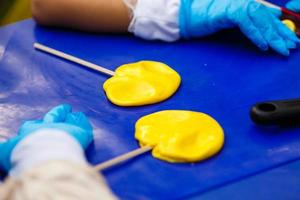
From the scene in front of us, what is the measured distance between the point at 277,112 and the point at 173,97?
0.17 m

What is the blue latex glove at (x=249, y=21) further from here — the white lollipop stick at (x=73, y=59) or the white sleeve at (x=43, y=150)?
the white sleeve at (x=43, y=150)

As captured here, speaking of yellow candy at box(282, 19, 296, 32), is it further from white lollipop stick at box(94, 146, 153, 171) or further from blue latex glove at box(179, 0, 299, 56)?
white lollipop stick at box(94, 146, 153, 171)

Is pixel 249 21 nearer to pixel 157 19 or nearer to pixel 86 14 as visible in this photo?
pixel 157 19

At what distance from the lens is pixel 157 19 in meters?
0.85

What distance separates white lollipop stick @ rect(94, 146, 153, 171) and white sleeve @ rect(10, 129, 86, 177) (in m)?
0.06

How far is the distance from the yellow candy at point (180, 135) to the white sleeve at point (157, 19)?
233 millimetres

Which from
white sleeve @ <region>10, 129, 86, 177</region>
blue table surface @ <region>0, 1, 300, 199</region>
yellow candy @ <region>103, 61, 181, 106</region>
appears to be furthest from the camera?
yellow candy @ <region>103, 61, 181, 106</region>

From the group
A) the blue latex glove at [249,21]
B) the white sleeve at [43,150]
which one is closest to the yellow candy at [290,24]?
the blue latex glove at [249,21]

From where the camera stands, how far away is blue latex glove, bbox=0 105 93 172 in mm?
578

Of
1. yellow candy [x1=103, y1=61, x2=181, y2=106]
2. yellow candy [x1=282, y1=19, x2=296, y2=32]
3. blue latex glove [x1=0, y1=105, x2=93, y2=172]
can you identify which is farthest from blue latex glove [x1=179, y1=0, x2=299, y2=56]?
blue latex glove [x1=0, y1=105, x2=93, y2=172]

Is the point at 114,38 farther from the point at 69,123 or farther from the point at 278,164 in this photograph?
the point at 278,164

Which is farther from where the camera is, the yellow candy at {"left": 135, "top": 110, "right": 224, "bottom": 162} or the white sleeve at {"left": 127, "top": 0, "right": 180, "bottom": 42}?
the white sleeve at {"left": 127, "top": 0, "right": 180, "bottom": 42}

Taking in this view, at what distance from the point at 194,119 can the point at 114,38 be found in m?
0.31

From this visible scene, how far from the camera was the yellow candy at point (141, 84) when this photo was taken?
0.71 m
